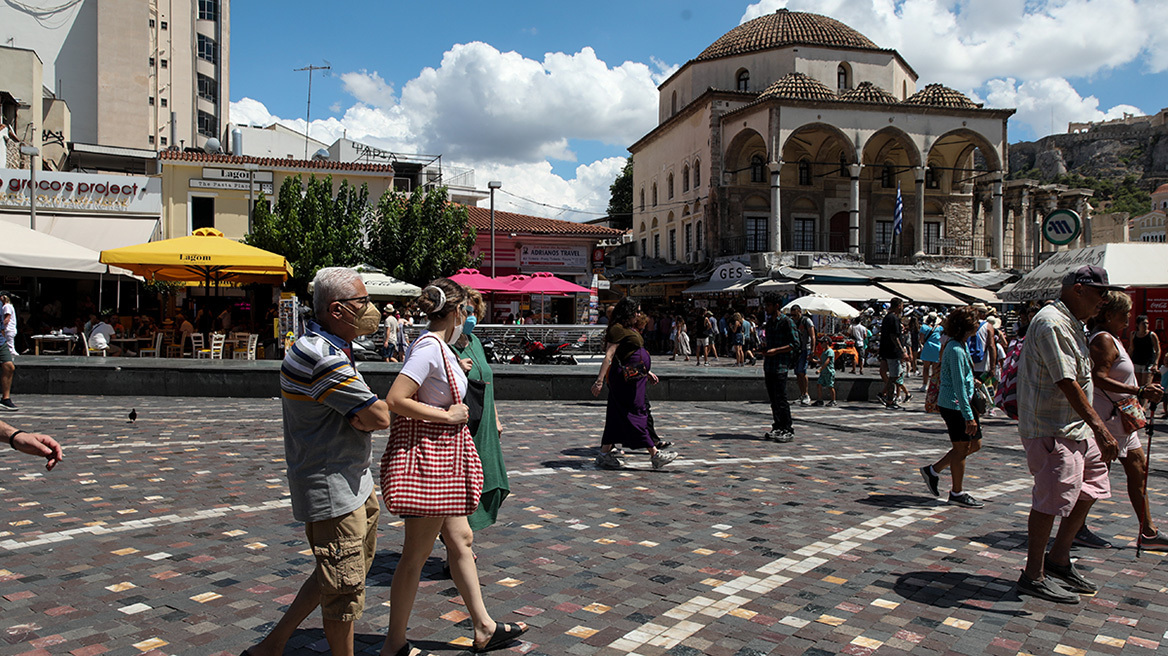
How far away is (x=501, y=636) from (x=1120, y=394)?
3.72 m

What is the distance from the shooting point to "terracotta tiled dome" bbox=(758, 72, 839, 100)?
35.5 metres

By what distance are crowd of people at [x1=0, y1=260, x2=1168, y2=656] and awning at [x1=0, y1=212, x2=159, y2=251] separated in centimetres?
2440

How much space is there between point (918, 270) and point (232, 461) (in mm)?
32312

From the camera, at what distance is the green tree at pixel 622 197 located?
66.1m

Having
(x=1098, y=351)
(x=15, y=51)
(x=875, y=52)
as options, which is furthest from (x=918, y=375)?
(x=15, y=51)

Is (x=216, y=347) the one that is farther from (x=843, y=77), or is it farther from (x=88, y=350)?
(x=843, y=77)

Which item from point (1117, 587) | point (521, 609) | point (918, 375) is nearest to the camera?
point (521, 609)

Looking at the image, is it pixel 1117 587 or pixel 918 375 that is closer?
pixel 1117 587

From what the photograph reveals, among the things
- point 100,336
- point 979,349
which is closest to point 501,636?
point 979,349

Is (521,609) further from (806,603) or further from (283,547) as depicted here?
(283,547)

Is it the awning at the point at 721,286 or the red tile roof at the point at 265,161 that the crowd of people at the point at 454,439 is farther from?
the red tile roof at the point at 265,161

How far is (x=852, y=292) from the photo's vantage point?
98.9ft

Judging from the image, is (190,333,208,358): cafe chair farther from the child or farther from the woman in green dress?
the woman in green dress

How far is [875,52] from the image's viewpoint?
134 feet
